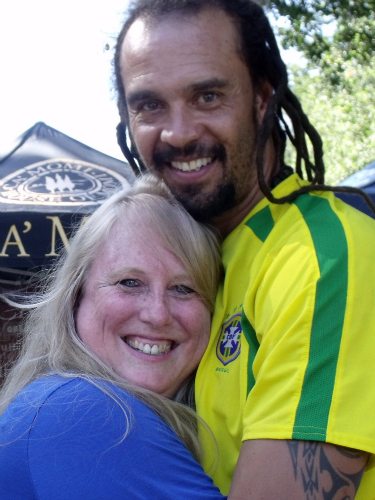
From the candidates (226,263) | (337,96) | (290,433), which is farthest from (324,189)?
(337,96)

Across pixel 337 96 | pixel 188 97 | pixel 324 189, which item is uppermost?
pixel 188 97

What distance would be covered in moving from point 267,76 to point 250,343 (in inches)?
39.6

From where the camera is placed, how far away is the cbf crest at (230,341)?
6.81 feet

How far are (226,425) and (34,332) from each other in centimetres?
79

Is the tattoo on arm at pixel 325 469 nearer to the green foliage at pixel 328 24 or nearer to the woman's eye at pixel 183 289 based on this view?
the woman's eye at pixel 183 289

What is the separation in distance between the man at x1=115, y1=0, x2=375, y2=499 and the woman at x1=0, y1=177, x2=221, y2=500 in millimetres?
91

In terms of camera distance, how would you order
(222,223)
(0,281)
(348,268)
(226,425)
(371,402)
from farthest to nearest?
(0,281) < (222,223) < (226,425) < (348,268) < (371,402)

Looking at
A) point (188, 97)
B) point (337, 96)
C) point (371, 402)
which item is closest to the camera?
point (371, 402)

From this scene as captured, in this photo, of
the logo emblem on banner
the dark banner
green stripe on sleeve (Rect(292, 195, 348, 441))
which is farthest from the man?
the logo emblem on banner

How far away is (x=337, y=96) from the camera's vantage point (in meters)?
17.0

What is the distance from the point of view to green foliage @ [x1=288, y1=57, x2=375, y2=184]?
15359 millimetres

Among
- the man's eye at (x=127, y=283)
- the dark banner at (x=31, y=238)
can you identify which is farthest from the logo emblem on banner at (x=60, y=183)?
the man's eye at (x=127, y=283)

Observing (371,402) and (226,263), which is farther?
(226,263)

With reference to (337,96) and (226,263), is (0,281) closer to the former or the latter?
(226,263)
